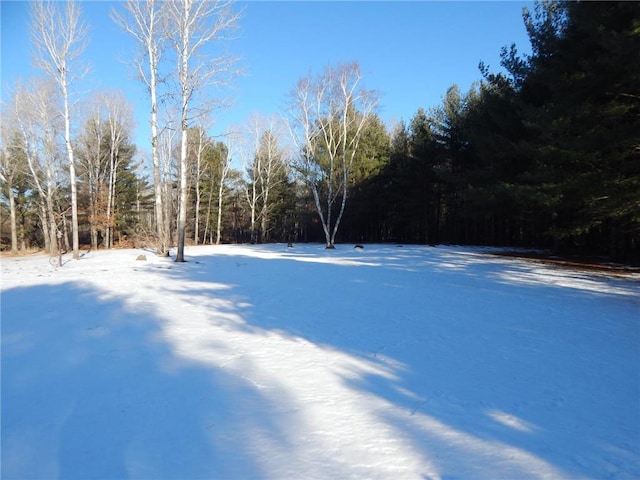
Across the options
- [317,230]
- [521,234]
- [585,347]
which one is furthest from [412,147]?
[585,347]

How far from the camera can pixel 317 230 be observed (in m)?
45.1

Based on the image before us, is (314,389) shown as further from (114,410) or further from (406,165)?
(406,165)

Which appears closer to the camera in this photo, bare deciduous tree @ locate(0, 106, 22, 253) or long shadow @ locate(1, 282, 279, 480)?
long shadow @ locate(1, 282, 279, 480)

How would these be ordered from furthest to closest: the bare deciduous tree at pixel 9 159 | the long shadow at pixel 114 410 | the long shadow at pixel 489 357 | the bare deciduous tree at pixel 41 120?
the bare deciduous tree at pixel 9 159, the bare deciduous tree at pixel 41 120, the long shadow at pixel 489 357, the long shadow at pixel 114 410

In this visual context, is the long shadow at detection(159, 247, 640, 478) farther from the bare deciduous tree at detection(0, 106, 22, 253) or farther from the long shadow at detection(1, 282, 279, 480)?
the bare deciduous tree at detection(0, 106, 22, 253)

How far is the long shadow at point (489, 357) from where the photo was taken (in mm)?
2477

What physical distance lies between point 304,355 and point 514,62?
59.5 ft

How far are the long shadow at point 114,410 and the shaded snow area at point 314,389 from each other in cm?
1

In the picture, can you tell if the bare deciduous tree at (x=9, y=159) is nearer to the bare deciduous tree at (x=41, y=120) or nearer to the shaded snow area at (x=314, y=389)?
the bare deciduous tree at (x=41, y=120)

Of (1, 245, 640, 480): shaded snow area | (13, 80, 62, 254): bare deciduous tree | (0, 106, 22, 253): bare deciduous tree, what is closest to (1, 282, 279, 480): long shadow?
→ (1, 245, 640, 480): shaded snow area

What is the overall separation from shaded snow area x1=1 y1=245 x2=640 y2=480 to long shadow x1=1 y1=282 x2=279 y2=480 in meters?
0.01

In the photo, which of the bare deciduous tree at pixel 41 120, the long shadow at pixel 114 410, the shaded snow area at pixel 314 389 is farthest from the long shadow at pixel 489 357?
the bare deciduous tree at pixel 41 120

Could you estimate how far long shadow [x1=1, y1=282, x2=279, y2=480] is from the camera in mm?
2217

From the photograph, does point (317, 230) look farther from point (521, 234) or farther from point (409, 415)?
point (409, 415)
